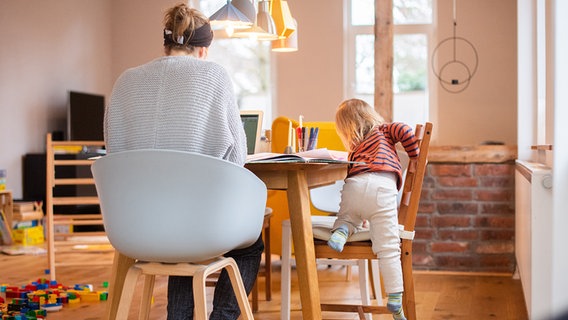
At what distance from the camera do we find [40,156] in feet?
25.5

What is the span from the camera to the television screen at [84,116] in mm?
8242

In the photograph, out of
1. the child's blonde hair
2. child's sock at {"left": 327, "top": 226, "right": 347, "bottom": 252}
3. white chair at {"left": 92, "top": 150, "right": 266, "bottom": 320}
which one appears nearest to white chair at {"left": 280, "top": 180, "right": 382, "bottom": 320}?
child's sock at {"left": 327, "top": 226, "right": 347, "bottom": 252}

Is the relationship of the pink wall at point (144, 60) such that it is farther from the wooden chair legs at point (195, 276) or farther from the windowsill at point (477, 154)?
the wooden chair legs at point (195, 276)

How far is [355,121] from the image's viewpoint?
2900 mm

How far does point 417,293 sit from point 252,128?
135cm

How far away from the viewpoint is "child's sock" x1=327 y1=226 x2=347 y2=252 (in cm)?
264

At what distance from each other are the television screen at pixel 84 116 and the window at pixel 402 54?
2.96m

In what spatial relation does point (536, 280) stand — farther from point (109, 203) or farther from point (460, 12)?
point (460, 12)

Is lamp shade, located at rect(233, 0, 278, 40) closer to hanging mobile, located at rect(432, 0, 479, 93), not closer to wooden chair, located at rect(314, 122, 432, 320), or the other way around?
wooden chair, located at rect(314, 122, 432, 320)

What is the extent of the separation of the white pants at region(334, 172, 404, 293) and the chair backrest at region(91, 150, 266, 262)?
722 millimetres

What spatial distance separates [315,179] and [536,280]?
33.5 inches

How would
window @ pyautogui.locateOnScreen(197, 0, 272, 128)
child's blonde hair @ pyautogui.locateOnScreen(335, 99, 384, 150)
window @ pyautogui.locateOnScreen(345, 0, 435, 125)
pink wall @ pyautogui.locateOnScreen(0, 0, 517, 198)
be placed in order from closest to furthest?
1. child's blonde hair @ pyautogui.locateOnScreen(335, 99, 384, 150)
2. pink wall @ pyautogui.locateOnScreen(0, 0, 517, 198)
3. window @ pyautogui.locateOnScreen(345, 0, 435, 125)
4. window @ pyautogui.locateOnScreen(197, 0, 272, 128)

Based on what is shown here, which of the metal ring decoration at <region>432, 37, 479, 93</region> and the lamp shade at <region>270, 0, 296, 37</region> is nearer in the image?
the lamp shade at <region>270, 0, 296, 37</region>

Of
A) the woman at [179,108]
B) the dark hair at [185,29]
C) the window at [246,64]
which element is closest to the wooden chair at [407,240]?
the woman at [179,108]
